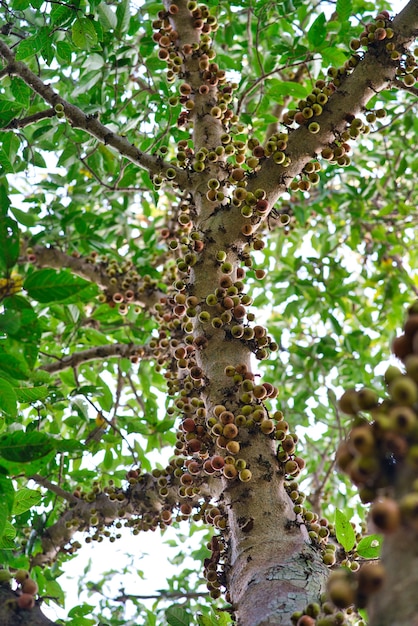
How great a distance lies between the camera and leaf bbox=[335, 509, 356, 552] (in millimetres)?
2266

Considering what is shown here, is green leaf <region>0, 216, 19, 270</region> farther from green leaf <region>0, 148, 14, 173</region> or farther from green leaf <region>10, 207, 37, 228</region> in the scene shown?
green leaf <region>10, 207, 37, 228</region>

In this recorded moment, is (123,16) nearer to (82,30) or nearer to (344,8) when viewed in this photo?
(82,30)

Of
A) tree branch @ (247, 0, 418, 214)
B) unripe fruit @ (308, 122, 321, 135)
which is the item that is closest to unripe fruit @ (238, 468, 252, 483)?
tree branch @ (247, 0, 418, 214)

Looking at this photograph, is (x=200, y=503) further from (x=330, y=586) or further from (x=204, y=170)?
(x=330, y=586)

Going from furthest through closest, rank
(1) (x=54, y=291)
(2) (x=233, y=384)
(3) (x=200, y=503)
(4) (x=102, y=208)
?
(4) (x=102, y=208), (3) (x=200, y=503), (2) (x=233, y=384), (1) (x=54, y=291)

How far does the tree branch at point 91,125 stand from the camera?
9.89ft

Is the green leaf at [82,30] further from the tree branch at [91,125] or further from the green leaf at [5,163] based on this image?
the green leaf at [5,163]

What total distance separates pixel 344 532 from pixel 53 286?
1394mm

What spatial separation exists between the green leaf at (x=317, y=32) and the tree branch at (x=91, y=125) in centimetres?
126

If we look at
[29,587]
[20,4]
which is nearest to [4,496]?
[29,587]

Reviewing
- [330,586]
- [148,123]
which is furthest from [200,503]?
[148,123]

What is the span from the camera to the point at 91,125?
3.08m

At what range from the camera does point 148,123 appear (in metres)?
4.31

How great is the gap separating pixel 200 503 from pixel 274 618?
1638 mm
